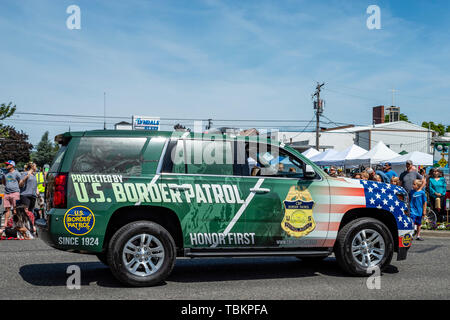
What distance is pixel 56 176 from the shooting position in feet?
19.0

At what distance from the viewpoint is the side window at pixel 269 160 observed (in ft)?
21.3

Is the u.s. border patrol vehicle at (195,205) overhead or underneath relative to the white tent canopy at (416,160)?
underneath

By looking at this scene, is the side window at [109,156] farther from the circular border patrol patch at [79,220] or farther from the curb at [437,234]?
the curb at [437,234]

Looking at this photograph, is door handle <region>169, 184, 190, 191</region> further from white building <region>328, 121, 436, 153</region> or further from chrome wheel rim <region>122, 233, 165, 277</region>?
white building <region>328, 121, 436, 153</region>

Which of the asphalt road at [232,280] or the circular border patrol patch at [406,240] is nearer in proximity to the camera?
the asphalt road at [232,280]

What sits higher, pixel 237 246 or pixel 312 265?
pixel 237 246

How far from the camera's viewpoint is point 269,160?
6.77 m

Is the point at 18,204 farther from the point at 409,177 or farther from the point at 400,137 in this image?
the point at 400,137

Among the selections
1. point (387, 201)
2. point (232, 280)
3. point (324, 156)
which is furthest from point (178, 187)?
point (324, 156)

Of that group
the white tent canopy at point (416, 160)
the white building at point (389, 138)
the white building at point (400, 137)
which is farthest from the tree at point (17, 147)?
the white tent canopy at point (416, 160)

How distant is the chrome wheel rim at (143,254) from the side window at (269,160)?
64.4 inches

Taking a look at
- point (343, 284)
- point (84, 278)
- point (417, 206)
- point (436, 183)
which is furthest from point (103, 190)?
point (436, 183)

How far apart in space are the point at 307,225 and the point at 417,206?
18.4 feet
